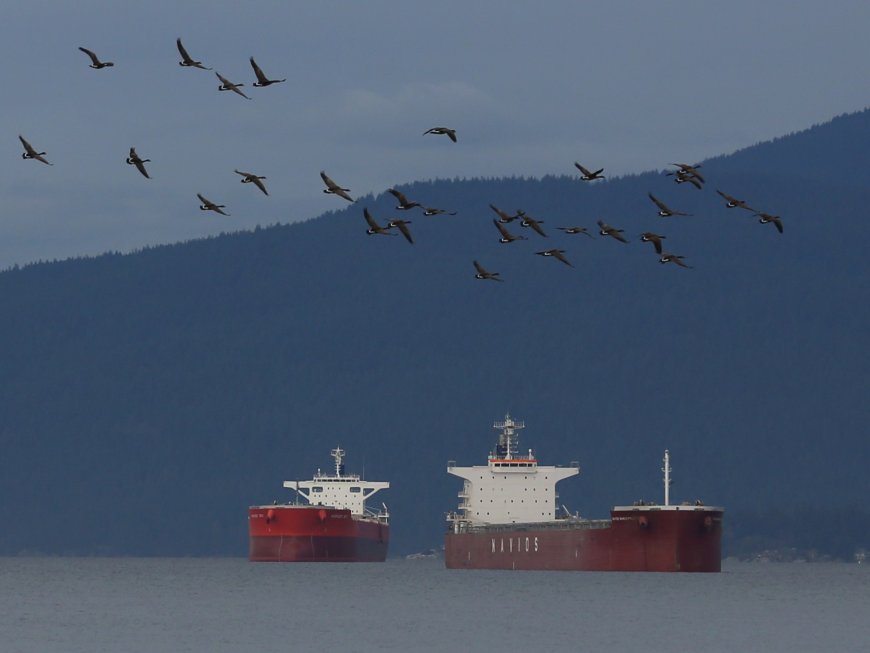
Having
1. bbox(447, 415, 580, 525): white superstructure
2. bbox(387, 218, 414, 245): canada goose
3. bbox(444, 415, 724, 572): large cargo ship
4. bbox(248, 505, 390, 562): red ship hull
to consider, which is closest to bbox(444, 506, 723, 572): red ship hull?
bbox(444, 415, 724, 572): large cargo ship

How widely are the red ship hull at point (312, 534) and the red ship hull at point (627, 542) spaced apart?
27.4 m

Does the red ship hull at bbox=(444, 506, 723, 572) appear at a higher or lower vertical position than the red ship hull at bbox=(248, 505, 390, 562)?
lower

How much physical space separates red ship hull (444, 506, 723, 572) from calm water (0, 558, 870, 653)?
127cm

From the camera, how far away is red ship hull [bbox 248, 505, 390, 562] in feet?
611

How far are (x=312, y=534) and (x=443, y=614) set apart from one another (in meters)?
79.0

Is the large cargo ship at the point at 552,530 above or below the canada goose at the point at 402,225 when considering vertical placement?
below

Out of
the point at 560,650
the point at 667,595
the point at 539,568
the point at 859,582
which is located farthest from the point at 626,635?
the point at 859,582

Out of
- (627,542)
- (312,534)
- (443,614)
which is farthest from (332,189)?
(312,534)

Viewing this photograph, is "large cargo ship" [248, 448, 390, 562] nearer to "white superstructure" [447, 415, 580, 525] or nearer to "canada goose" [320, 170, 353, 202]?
"white superstructure" [447, 415, 580, 525]

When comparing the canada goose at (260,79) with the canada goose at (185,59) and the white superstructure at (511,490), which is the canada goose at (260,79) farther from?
the white superstructure at (511,490)

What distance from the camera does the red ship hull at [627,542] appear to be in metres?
148

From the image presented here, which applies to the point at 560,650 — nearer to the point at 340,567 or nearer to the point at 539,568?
the point at 539,568

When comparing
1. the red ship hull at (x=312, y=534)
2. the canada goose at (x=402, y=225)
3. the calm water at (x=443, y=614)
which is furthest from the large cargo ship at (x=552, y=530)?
the canada goose at (x=402, y=225)

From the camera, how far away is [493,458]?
167375 millimetres
